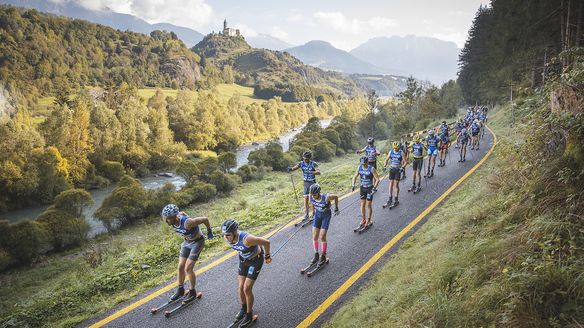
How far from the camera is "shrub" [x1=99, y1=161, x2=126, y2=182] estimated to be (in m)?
44.3

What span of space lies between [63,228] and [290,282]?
18595 mm

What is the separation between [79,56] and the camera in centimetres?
12269

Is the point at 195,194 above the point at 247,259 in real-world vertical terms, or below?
below

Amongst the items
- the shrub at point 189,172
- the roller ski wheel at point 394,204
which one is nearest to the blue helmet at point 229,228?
the roller ski wheel at point 394,204

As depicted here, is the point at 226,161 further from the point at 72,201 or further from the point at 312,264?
the point at 312,264

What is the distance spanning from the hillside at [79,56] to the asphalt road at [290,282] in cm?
10356

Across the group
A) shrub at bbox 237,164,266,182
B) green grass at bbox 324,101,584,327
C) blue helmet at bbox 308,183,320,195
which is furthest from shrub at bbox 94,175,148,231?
green grass at bbox 324,101,584,327

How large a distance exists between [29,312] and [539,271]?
10.8 m

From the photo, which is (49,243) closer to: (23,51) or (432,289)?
(432,289)

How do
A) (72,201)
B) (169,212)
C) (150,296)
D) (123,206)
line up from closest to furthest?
(169,212)
(150,296)
(72,201)
(123,206)

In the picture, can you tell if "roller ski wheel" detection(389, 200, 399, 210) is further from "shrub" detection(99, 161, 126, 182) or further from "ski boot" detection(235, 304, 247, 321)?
"shrub" detection(99, 161, 126, 182)

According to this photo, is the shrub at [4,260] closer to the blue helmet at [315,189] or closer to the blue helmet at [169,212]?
the blue helmet at [169,212]

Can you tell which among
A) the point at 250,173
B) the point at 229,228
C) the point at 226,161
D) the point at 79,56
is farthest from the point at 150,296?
the point at 79,56

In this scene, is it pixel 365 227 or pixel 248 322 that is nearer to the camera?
pixel 248 322
